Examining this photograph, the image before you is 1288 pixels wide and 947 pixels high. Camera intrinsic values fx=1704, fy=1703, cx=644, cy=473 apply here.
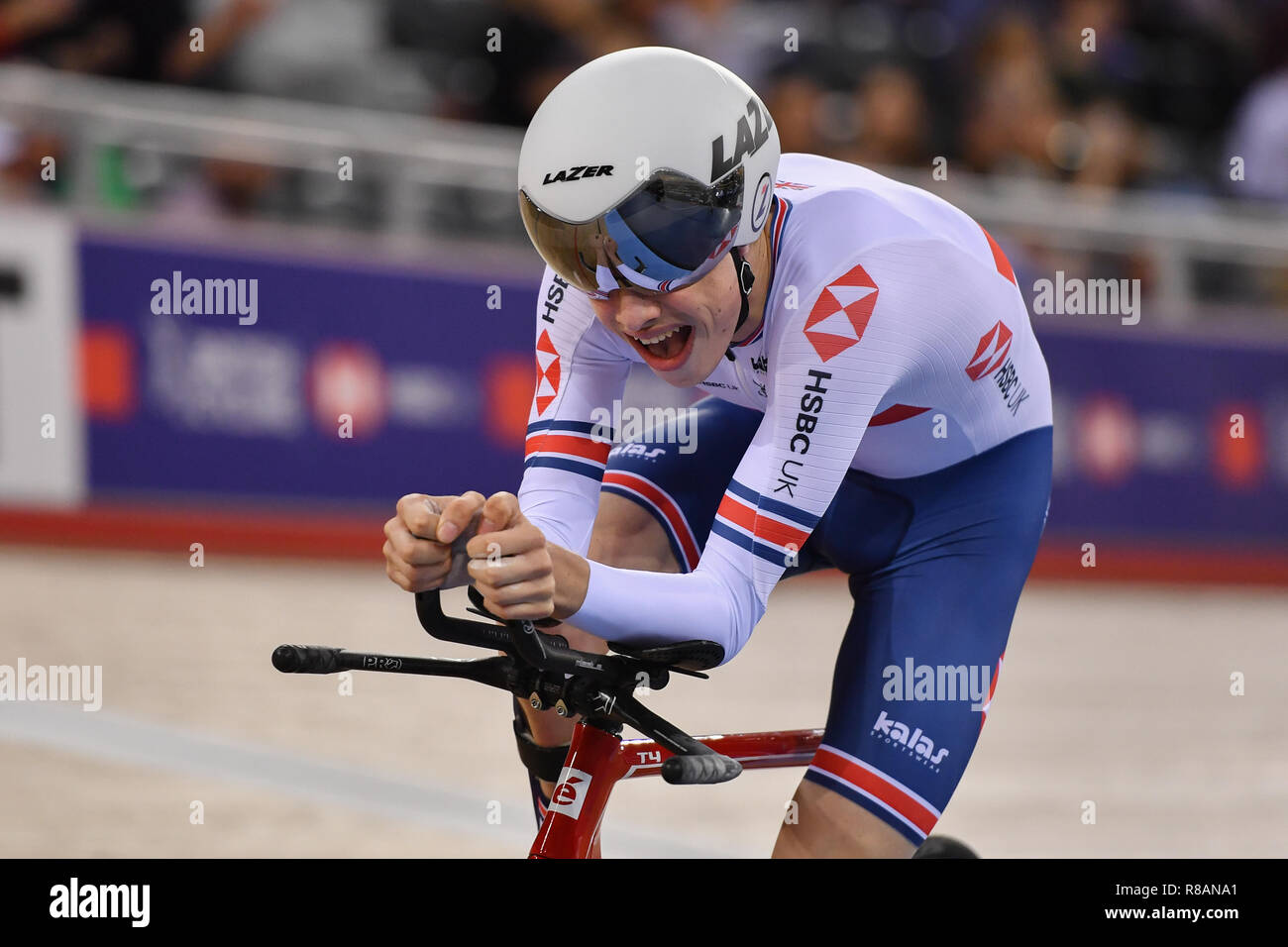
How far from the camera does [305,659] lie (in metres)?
2.29

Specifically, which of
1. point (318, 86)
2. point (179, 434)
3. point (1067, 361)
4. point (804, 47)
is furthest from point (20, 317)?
point (1067, 361)

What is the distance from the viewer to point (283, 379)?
8164 mm

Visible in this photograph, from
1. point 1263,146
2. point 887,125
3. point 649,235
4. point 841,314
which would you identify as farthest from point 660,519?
point 1263,146

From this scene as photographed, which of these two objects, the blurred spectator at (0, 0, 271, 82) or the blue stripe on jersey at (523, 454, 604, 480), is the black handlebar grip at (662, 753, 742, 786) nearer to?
the blue stripe on jersey at (523, 454, 604, 480)

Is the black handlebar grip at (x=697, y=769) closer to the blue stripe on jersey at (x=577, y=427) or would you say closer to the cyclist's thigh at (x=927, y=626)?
the cyclist's thigh at (x=927, y=626)

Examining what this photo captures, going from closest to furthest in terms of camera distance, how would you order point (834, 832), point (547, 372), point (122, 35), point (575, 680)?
1. point (575, 680)
2. point (834, 832)
3. point (547, 372)
4. point (122, 35)

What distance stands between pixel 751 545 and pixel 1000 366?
696mm

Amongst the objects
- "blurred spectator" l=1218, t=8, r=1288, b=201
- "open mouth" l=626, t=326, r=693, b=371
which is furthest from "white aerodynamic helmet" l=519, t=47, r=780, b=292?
"blurred spectator" l=1218, t=8, r=1288, b=201

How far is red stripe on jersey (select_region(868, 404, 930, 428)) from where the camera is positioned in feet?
10.1

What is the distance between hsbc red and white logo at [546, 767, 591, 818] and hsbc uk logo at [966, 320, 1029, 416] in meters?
1.00

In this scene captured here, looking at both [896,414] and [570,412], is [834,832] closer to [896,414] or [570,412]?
[896,414]

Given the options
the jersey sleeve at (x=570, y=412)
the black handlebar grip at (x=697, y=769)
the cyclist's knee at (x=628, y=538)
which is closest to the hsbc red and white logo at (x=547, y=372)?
the jersey sleeve at (x=570, y=412)

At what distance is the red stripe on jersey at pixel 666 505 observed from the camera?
11.2ft
